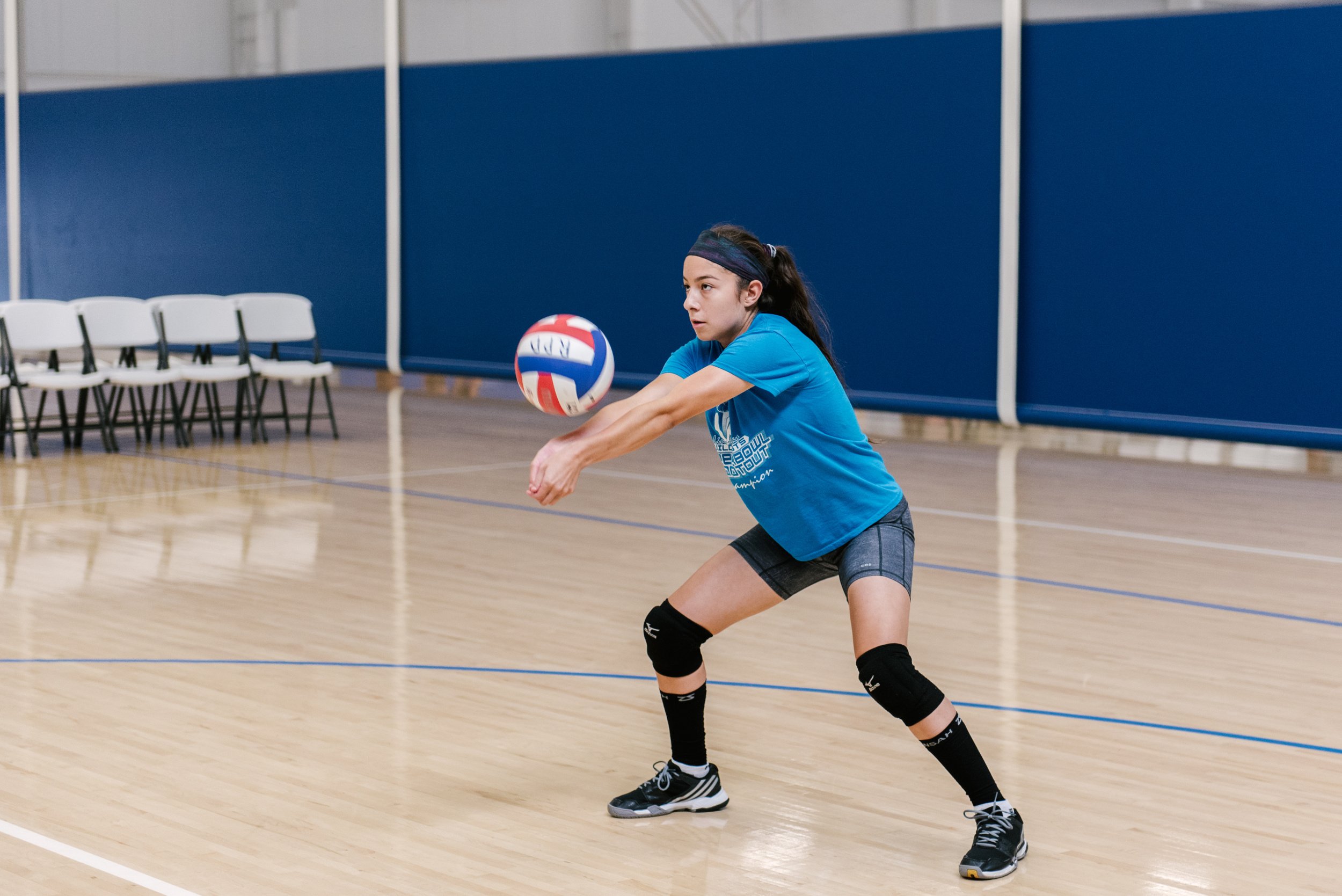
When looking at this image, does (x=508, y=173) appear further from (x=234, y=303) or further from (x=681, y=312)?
(x=234, y=303)

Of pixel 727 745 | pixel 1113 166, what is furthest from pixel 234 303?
pixel 727 745

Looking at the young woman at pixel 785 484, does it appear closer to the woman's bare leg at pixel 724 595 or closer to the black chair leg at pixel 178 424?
the woman's bare leg at pixel 724 595

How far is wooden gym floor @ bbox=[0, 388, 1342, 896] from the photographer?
3.46 metres

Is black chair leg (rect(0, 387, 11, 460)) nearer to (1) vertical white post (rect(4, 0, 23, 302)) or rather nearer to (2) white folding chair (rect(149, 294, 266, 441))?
(2) white folding chair (rect(149, 294, 266, 441))

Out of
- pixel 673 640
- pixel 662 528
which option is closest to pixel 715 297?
pixel 673 640

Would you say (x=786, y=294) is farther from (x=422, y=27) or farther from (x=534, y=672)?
(x=422, y=27)

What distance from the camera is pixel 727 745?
4297mm

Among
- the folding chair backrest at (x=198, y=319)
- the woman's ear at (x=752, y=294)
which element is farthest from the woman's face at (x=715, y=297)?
the folding chair backrest at (x=198, y=319)

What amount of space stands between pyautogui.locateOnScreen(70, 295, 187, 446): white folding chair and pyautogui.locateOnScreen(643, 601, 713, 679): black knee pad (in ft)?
23.9

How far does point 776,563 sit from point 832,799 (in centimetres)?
67

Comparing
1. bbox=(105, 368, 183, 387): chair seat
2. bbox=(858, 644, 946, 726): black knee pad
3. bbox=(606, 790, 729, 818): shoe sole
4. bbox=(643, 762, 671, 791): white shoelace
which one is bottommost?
bbox=(606, 790, 729, 818): shoe sole

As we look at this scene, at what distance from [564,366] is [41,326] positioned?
7.63 metres

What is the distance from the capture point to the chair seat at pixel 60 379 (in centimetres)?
980

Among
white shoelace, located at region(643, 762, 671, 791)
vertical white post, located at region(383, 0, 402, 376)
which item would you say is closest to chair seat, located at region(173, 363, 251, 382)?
vertical white post, located at region(383, 0, 402, 376)
